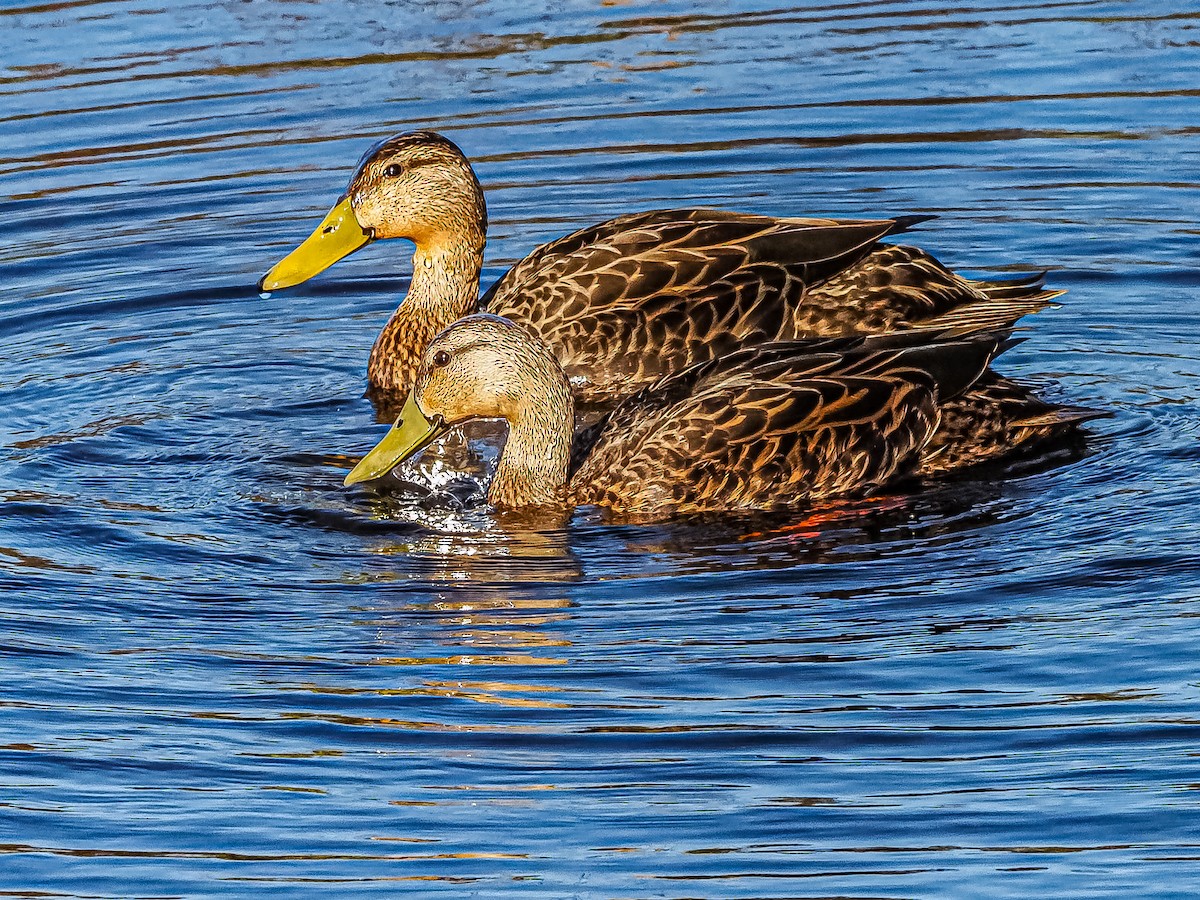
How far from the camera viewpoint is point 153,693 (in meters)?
6.93

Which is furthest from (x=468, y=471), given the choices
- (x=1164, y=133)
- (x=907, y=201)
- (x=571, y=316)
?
(x=1164, y=133)

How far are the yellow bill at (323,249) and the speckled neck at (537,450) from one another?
83.1 inches

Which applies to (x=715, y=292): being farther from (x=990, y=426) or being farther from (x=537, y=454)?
(x=990, y=426)

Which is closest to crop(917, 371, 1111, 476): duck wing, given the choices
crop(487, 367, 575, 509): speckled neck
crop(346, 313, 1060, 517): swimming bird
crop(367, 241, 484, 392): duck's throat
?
crop(346, 313, 1060, 517): swimming bird

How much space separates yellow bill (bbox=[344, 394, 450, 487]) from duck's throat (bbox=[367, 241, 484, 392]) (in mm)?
1657

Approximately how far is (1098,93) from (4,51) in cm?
724

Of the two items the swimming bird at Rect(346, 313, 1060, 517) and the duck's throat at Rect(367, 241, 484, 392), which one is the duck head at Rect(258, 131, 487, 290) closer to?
the duck's throat at Rect(367, 241, 484, 392)

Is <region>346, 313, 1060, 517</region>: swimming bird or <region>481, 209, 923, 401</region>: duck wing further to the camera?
<region>481, 209, 923, 401</region>: duck wing

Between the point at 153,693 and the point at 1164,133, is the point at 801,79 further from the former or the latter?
the point at 153,693

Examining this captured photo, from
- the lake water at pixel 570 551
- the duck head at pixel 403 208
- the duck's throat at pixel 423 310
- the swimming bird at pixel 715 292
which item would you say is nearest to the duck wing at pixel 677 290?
the swimming bird at pixel 715 292

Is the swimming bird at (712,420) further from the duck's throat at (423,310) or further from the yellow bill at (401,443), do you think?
the duck's throat at (423,310)

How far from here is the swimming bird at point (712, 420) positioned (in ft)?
28.3

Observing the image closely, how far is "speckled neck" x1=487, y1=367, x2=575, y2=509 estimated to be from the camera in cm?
894

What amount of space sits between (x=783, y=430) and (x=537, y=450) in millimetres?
1022
